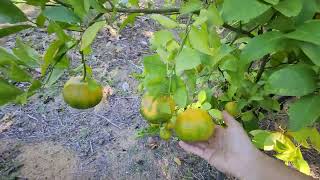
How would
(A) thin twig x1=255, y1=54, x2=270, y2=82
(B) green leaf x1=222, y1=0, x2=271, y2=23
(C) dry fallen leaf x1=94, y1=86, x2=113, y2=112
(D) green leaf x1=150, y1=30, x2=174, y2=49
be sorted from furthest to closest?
(C) dry fallen leaf x1=94, y1=86, x2=113, y2=112
(A) thin twig x1=255, y1=54, x2=270, y2=82
(D) green leaf x1=150, y1=30, x2=174, y2=49
(B) green leaf x1=222, y1=0, x2=271, y2=23

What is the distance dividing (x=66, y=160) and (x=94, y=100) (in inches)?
54.4

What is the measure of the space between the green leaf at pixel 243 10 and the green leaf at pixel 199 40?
11 cm

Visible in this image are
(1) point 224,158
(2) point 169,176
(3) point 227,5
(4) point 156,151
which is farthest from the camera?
(4) point 156,151

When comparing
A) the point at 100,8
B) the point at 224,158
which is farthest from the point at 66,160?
the point at 100,8

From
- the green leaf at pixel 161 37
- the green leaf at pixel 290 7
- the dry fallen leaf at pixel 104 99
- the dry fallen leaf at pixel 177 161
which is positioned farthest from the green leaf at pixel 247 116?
the dry fallen leaf at pixel 104 99

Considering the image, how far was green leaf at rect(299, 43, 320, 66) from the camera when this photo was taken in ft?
2.04

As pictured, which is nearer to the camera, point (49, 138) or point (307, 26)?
point (307, 26)

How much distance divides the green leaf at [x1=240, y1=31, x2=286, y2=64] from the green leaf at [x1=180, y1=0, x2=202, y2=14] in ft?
0.40

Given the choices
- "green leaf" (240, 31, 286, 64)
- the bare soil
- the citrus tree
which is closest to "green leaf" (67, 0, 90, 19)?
the citrus tree

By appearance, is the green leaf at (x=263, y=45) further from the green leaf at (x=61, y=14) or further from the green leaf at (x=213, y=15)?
the green leaf at (x=61, y=14)

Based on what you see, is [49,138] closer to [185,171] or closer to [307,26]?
[185,171]

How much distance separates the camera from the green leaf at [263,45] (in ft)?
2.11

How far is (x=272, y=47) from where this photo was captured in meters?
0.65

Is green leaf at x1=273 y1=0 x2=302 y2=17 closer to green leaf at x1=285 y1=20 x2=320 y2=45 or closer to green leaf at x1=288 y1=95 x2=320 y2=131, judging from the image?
green leaf at x1=285 y1=20 x2=320 y2=45
